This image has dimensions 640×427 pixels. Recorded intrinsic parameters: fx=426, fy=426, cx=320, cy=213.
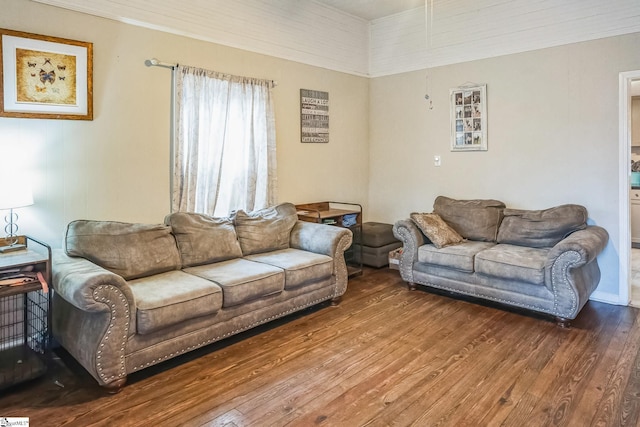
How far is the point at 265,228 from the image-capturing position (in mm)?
3943

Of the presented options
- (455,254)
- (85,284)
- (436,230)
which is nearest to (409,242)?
(436,230)

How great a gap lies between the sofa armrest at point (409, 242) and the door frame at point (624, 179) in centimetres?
174

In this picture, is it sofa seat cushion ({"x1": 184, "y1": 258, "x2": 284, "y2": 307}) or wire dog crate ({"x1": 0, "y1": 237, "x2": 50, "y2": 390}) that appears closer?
wire dog crate ({"x1": 0, "y1": 237, "x2": 50, "y2": 390})

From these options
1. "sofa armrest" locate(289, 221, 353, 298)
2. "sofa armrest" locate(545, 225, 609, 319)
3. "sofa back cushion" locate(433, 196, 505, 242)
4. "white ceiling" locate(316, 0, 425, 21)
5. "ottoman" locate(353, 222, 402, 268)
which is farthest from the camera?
"ottoman" locate(353, 222, 402, 268)

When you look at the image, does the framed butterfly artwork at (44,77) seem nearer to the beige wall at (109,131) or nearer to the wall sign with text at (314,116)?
the beige wall at (109,131)

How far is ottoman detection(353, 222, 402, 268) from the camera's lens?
507 cm

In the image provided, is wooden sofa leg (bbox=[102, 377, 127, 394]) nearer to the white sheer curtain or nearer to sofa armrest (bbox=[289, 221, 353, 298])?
the white sheer curtain

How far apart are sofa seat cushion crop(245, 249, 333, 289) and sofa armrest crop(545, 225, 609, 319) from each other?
1.79 meters

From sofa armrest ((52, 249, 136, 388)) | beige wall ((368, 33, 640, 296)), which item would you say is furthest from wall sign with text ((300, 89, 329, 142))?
sofa armrest ((52, 249, 136, 388))

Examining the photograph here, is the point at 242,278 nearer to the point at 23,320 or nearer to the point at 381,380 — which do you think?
the point at 381,380

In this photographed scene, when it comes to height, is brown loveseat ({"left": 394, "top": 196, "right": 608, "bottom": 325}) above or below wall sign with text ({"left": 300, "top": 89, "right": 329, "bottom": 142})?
below

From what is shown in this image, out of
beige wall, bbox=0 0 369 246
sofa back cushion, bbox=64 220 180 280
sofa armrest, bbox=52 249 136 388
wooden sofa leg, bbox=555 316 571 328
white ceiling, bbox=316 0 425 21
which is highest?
white ceiling, bbox=316 0 425 21

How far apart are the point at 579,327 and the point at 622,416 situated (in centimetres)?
128

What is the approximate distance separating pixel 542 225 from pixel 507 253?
1.69ft
